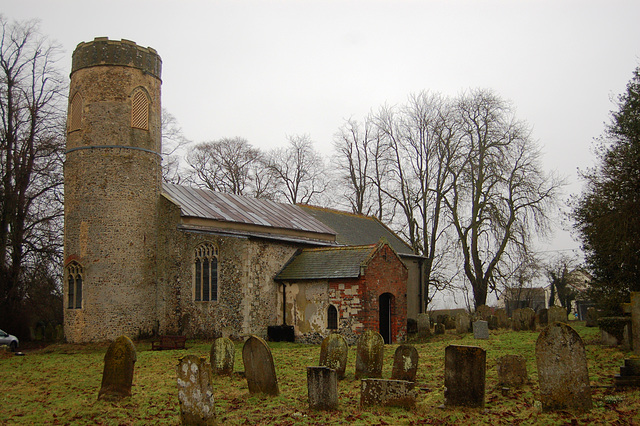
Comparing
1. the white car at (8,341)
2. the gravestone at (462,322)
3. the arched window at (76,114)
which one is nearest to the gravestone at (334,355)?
the gravestone at (462,322)

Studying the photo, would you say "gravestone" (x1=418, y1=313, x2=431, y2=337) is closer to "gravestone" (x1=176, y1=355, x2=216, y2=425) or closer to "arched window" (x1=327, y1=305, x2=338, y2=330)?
"arched window" (x1=327, y1=305, x2=338, y2=330)

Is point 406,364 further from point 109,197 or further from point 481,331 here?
point 109,197

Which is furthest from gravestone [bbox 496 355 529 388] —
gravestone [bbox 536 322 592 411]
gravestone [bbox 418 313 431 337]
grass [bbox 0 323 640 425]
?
gravestone [bbox 418 313 431 337]

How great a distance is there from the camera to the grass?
29.1ft

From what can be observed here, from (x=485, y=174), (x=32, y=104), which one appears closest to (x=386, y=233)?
(x=485, y=174)

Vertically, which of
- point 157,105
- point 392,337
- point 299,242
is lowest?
point 392,337

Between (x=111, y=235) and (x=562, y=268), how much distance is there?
39943 mm

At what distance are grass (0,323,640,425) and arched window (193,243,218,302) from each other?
20.8 ft

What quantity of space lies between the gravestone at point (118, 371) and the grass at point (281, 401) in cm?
26

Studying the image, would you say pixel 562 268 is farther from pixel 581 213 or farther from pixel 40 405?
pixel 40 405

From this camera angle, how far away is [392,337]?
23.2 metres

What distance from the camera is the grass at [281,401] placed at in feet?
29.1

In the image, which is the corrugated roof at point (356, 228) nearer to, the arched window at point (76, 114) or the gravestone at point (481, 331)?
the gravestone at point (481, 331)

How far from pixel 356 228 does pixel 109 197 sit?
15.6 meters
